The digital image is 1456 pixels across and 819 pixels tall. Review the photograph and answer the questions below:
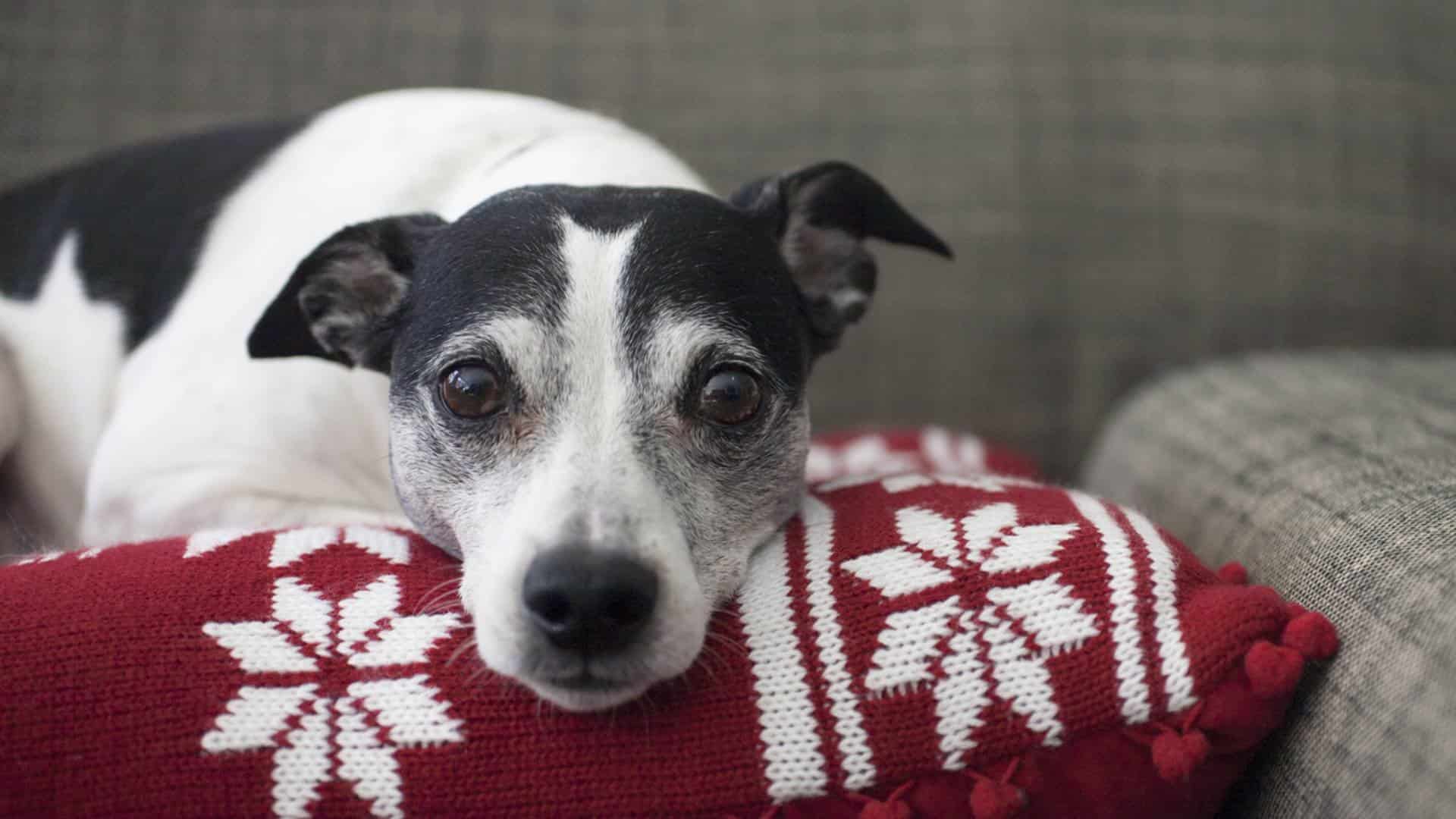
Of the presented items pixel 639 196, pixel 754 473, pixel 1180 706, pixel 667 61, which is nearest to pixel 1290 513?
pixel 1180 706

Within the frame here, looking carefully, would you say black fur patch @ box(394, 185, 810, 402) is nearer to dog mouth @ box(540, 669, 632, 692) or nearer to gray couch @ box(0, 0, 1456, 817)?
dog mouth @ box(540, 669, 632, 692)

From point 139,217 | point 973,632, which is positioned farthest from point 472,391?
point 139,217

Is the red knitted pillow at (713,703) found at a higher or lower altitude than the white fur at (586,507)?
lower

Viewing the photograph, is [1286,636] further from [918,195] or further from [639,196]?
[918,195]

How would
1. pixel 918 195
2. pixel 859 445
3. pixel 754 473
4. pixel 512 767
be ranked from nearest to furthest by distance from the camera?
pixel 512 767 < pixel 754 473 < pixel 859 445 < pixel 918 195

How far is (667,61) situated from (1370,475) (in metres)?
1.63

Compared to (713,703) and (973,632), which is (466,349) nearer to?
(713,703)

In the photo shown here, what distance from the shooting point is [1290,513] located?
60.3 inches

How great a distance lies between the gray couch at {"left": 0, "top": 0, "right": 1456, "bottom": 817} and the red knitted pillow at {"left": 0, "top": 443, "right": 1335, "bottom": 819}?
1315mm

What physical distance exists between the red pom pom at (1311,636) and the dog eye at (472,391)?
2.97 feet

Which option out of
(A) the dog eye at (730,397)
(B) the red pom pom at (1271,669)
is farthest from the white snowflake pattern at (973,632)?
(A) the dog eye at (730,397)

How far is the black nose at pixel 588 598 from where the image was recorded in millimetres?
1132

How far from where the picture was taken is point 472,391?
4.58ft

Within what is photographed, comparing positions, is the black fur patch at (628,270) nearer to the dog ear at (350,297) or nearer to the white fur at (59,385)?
the dog ear at (350,297)
